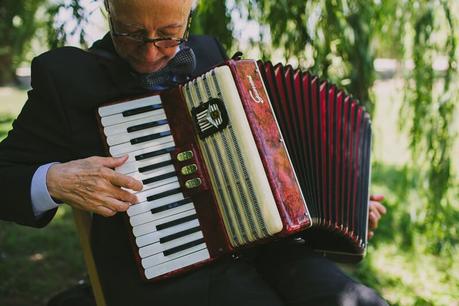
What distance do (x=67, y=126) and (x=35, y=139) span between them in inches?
4.4

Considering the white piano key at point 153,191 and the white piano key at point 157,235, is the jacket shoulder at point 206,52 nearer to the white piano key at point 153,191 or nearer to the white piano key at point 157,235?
the white piano key at point 153,191

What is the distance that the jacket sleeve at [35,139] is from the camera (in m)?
1.55

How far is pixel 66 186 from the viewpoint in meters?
1.46

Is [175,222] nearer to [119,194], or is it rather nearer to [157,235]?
[157,235]

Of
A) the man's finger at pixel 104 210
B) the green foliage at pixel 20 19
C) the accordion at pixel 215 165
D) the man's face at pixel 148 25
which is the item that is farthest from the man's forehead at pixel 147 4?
the green foliage at pixel 20 19

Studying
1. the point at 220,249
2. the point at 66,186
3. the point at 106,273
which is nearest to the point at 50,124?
the point at 66,186

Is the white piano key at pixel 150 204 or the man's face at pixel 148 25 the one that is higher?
the man's face at pixel 148 25

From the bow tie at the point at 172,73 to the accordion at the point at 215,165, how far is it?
4.3 inches

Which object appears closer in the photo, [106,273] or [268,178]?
[268,178]

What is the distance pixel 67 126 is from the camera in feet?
5.23

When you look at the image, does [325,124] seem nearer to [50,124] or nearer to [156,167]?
[156,167]

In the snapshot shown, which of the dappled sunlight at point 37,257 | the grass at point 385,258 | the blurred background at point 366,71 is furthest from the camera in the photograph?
the dappled sunlight at point 37,257

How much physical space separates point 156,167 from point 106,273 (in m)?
0.40

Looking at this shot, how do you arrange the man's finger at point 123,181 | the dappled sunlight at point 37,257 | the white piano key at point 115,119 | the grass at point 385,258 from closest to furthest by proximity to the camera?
1. the man's finger at point 123,181
2. the white piano key at point 115,119
3. the grass at point 385,258
4. the dappled sunlight at point 37,257
